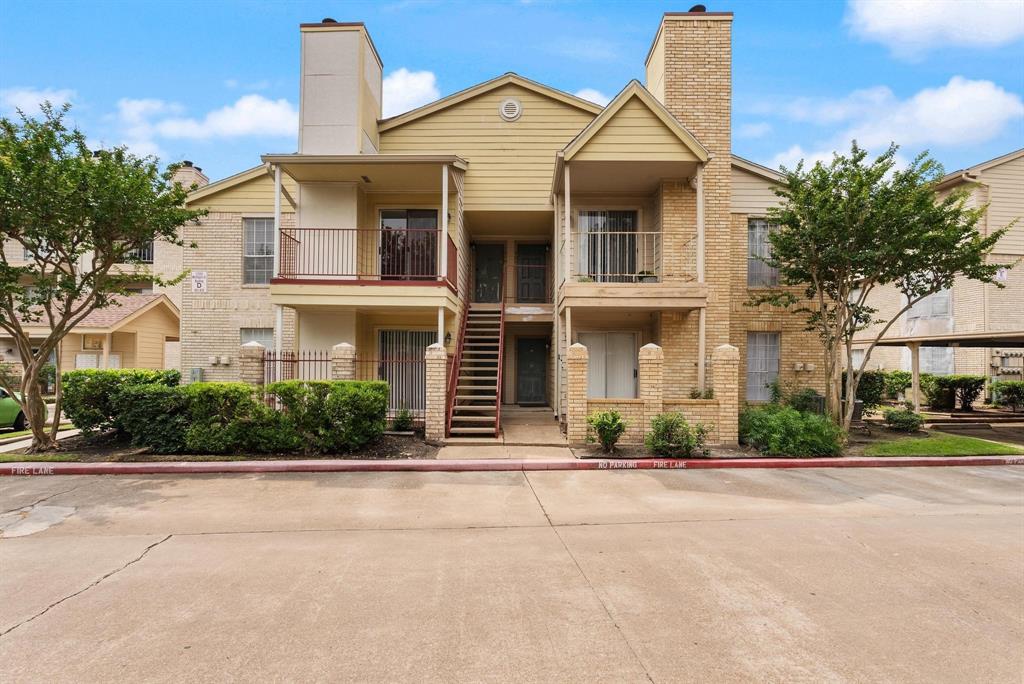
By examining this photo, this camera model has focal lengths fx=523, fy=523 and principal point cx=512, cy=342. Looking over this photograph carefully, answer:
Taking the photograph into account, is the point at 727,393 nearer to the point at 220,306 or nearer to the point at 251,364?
the point at 251,364

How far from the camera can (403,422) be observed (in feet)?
37.3

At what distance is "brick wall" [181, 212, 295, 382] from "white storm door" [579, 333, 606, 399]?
804cm

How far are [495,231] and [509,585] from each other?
12503mm

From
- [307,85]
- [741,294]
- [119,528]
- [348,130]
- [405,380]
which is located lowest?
[119,528]

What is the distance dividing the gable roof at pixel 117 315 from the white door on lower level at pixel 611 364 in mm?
16569

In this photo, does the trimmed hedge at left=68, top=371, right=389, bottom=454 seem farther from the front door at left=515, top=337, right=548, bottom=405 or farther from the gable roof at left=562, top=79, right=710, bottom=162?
the gable roof at left=562, top=79, right=710, bottom=162

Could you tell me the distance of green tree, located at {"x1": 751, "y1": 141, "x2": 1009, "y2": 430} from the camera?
32.9 feet

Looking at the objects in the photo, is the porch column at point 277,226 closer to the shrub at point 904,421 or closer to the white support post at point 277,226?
the white support post at point 277,226

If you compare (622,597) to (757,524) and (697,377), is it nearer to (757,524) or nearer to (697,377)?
Result: (757,524)

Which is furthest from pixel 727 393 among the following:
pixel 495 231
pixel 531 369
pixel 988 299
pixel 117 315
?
pixel 117 315

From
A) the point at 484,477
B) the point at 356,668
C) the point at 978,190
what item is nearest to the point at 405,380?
the point at 484,477

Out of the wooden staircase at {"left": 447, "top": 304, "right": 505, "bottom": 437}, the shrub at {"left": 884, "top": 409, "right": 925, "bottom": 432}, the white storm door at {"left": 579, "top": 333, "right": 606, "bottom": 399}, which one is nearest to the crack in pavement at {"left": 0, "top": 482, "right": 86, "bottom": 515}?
the wooden staircase at {"left": 447, "top": 304, "right": 505, "bottom": 437}

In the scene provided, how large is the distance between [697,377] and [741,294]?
315 centimetres

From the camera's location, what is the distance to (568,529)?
576 cm
